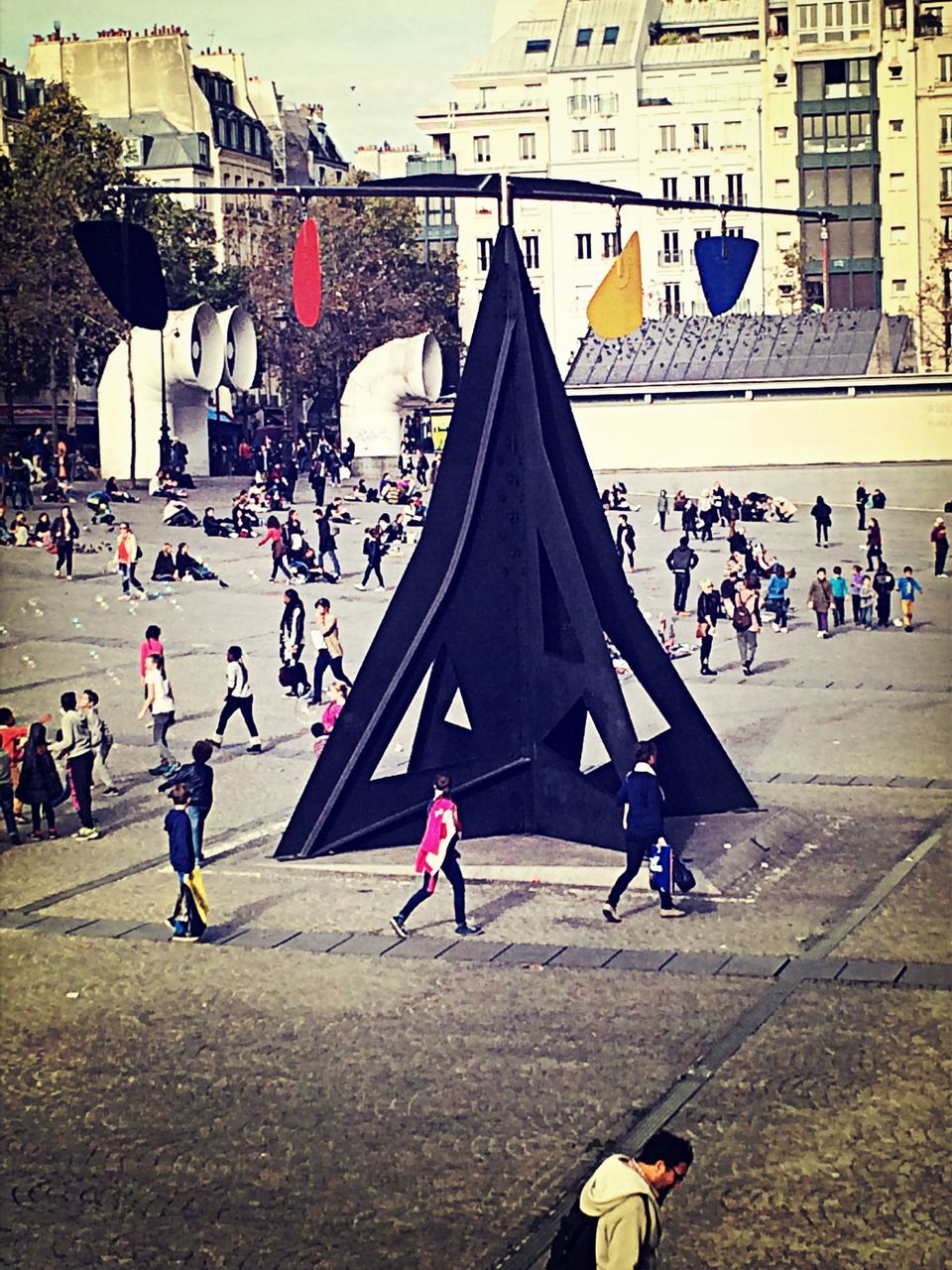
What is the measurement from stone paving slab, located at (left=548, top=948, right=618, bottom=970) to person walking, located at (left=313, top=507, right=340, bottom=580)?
6.92m

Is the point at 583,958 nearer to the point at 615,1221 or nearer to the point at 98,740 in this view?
the point at 98,740

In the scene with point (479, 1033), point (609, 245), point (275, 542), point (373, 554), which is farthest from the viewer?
point (275, 542)

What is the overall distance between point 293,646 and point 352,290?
9.77ft

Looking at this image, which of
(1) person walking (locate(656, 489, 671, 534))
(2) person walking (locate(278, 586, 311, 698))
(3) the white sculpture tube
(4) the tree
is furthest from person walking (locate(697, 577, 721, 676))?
(4) the tree

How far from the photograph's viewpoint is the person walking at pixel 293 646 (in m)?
15.3

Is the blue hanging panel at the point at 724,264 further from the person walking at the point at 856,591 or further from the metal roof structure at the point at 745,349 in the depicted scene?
the person walking at the point at 856,591

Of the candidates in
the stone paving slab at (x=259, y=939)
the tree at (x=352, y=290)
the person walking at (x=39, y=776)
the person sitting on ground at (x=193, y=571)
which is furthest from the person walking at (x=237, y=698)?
the stone paving slab at (x=259, y=939)

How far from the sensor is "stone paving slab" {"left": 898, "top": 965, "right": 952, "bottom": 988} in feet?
30.2

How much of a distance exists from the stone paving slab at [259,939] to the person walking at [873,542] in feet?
24.9

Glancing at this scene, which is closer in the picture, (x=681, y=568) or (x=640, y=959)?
(x=640, y=959)

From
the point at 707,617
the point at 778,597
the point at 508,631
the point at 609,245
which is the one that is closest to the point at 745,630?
the point at 707,617

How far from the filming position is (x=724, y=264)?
13.0 meters

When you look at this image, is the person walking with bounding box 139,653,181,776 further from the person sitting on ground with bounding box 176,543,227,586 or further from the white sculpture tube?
the person sitting on ground with bounding box 176,543,227,586

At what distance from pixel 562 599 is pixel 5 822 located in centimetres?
385
